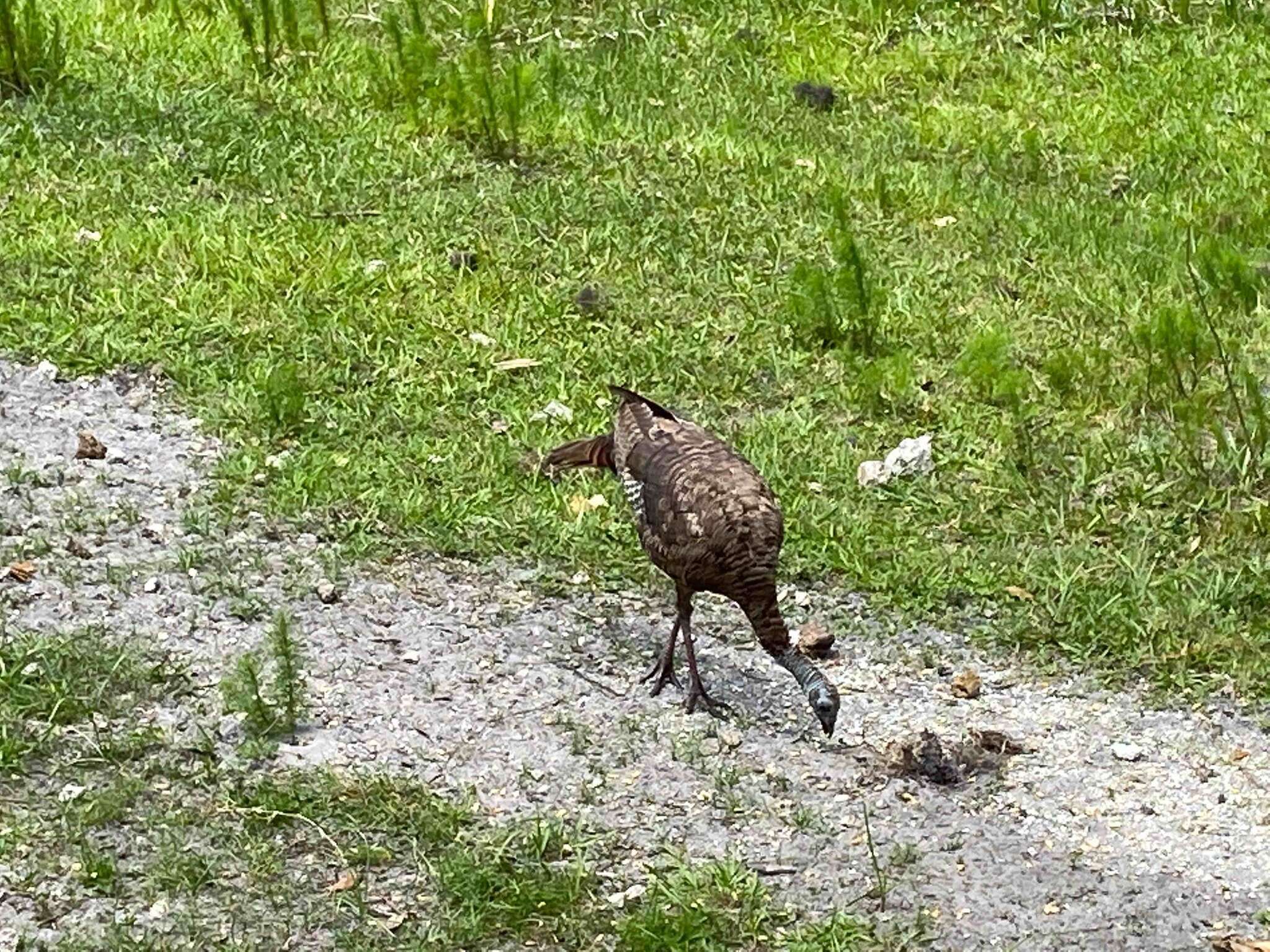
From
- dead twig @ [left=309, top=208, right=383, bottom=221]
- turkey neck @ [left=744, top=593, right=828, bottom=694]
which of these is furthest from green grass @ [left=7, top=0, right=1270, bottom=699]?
turkey neck @ [left=744, top=593, right=828, bottom=694]

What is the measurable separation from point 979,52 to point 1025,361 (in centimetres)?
342

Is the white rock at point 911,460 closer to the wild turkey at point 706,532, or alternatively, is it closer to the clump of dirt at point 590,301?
the wild turkey at point 706,532

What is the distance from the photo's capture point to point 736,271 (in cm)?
743

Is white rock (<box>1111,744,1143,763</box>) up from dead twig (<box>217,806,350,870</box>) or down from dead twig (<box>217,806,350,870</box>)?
down

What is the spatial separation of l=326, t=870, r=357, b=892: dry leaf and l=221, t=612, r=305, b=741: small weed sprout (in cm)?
54

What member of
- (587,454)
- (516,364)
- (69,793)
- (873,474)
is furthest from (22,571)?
(873,474)

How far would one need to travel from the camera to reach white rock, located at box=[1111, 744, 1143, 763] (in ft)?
15.7

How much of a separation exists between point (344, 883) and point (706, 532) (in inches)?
49.6

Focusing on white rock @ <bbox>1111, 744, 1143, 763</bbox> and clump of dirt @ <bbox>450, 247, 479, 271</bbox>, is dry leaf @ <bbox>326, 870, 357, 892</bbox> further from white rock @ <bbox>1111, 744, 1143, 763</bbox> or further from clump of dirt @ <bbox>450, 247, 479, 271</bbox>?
clump of dirt @ <bbox>450, 247, 479, 271</bbox>

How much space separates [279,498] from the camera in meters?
5.69

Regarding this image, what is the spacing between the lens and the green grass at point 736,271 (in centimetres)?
574

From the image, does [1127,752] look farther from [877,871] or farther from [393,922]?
[393,922]

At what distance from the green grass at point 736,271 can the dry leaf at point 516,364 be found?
38mm

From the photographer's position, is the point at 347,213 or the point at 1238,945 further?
the point at 347,213
